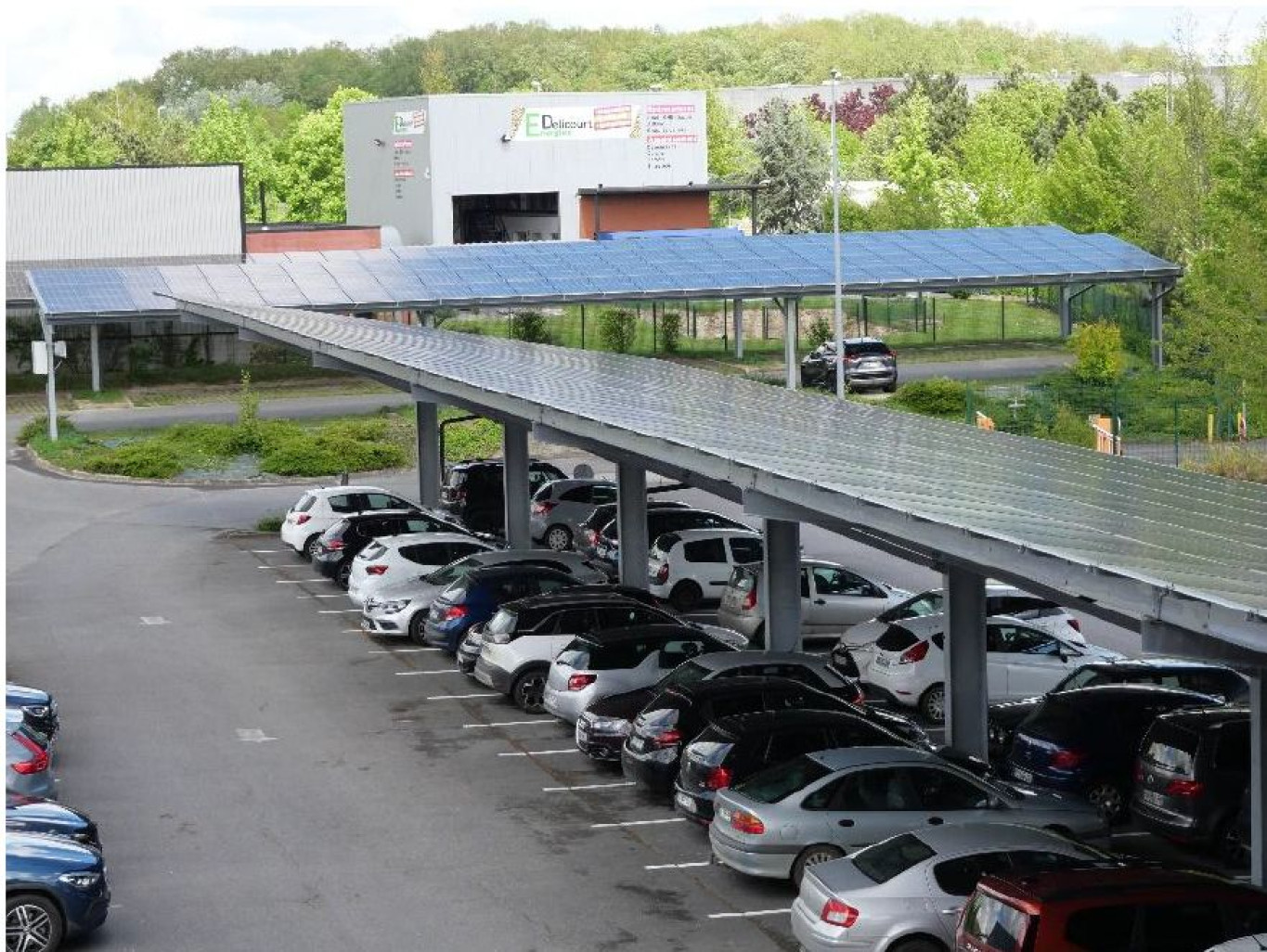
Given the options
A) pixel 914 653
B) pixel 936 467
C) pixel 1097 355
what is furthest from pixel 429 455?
pixel 936 467

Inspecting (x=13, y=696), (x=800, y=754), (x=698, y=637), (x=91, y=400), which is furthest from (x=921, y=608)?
(x=91, y=400)

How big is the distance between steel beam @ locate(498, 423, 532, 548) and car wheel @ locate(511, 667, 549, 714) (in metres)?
10.4

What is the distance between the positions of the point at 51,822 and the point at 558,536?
21.1 metres

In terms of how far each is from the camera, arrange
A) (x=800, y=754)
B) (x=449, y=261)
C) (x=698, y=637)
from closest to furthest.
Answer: (x=800, y=754) < (x=698, y=637) < (x=449, y=261)

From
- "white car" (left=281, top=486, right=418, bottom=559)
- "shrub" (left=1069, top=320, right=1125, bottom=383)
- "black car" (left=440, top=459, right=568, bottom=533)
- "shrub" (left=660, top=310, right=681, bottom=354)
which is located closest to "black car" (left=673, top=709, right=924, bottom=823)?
"white car" (left=281, top=486, right=418, bottom=559)

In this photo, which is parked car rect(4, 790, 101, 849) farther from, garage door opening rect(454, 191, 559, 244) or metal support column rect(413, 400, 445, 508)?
garage door opening rect(454, 191, 559, 244)

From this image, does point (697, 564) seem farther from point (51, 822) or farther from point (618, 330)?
point (618, 330)

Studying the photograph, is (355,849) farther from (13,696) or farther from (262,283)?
(262,283)

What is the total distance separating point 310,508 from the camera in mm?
37844

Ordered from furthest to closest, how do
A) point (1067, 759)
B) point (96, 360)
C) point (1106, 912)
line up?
point (96, 360)
point (1067, 759)
point (1106, 912)

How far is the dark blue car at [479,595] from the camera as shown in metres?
28.2

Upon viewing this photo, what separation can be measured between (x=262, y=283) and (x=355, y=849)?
38.0 meters

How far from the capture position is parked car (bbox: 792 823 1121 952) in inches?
595

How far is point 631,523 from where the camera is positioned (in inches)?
1249
